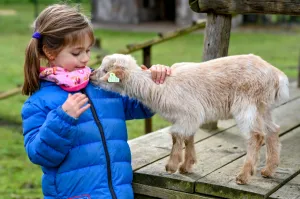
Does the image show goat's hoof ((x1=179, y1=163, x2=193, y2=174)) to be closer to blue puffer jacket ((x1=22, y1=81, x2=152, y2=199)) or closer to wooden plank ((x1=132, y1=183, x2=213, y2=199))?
wooden plank ((x1=132, y1=183, x2=213, y2=199))

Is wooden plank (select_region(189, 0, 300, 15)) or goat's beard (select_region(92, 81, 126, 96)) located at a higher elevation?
wooden plank (select_region(189, 0, 300, 15))

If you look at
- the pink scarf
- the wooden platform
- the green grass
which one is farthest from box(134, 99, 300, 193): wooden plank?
the green grass

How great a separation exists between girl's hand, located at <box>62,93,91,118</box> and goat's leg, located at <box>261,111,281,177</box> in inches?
43.5

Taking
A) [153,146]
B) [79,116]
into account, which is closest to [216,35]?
[153,146]

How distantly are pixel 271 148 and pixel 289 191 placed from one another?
29cm

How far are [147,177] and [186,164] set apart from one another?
9.7 inches

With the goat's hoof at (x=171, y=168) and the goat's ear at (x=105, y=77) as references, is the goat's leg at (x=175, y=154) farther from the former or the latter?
the goat's ear at (x=105, y=77)

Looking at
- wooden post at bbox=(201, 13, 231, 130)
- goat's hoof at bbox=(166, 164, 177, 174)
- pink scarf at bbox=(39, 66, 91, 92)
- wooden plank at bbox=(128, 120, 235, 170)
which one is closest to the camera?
pink scarf at bbox=(39, 66, 91, 92)

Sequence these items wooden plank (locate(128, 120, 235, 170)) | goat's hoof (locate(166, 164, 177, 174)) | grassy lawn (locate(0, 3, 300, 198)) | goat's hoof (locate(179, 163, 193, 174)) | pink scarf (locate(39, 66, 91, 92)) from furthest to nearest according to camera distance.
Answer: grassy lawn (locate(0, 3, 300, 198)), wooden plank (locate(128, 120, 235, 170)), goat's hoof (locate(179, 163, 193, 174)), goat's hoof (locate(166, 164, 177, 174)), pink scarf (locate(39, 66, 91, 92))

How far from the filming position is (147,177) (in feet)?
11.1

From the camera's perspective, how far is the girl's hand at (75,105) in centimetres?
277

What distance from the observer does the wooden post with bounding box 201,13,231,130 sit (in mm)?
4109

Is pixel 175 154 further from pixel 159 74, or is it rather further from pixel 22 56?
pixel 22 56

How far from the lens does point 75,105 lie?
2781 millimetres
